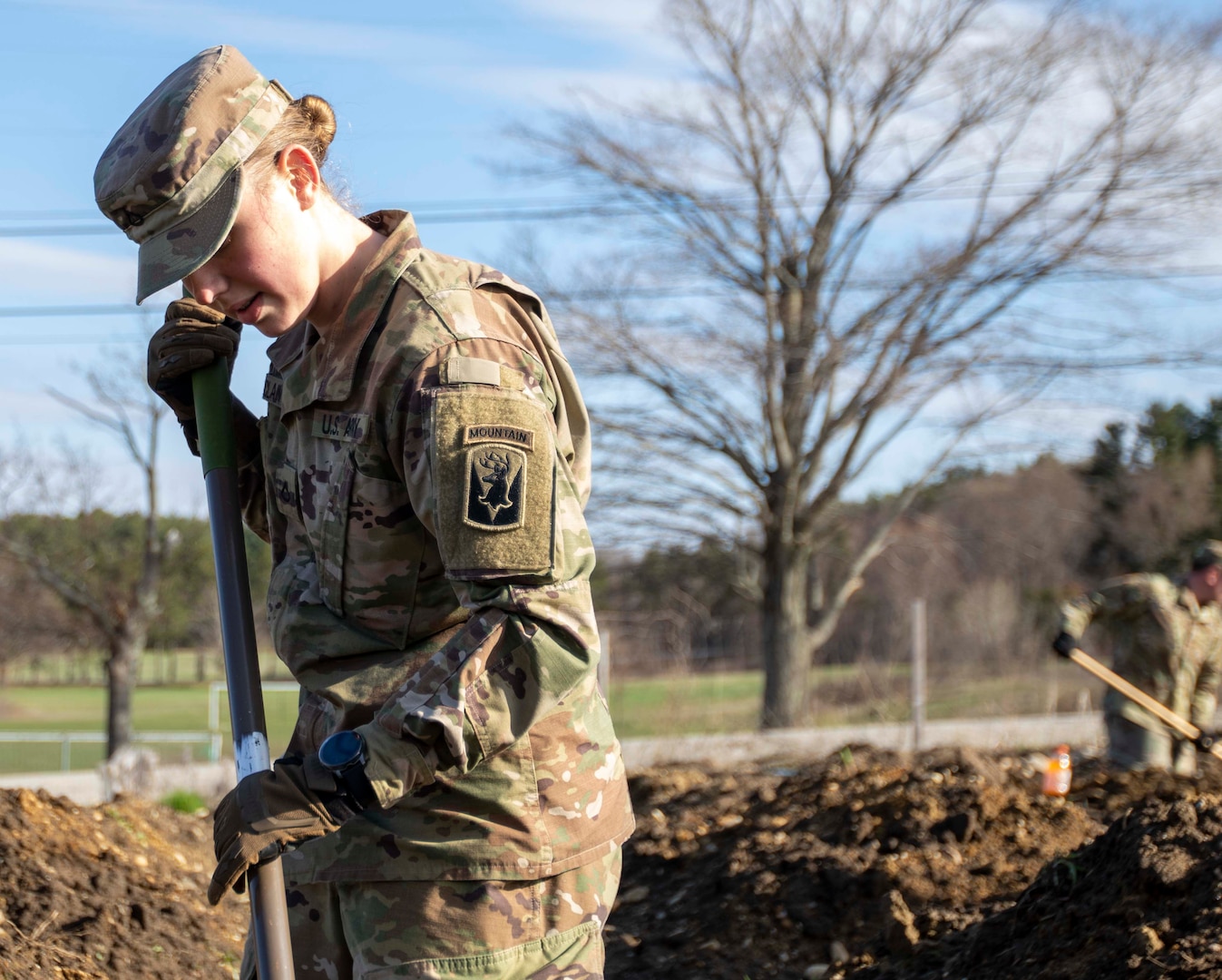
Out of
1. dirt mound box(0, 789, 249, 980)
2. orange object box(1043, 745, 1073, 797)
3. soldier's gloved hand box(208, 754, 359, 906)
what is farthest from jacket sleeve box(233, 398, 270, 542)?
orange object box(1043, 745, 1073, 797)

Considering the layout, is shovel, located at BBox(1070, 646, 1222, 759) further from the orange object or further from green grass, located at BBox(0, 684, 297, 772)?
green grass, located at BBox(0, 684, 297, 772)

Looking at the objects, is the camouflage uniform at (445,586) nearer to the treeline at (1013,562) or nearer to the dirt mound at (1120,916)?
the dirt mound at (1120,916)

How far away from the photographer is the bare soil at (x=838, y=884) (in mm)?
3633

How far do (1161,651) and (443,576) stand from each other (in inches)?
303

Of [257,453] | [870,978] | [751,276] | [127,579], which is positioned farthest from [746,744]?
[127,579]

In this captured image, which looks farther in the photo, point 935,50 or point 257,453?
point 935,50

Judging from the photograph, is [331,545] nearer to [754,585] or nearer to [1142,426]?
[754,585]

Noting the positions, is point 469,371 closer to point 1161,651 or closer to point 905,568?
point 1161,651

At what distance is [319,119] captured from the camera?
208 cm

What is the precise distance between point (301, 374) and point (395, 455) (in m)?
0.33

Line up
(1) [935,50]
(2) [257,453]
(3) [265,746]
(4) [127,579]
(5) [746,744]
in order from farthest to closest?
(4) [127,579], (1) [935,50], (5) [746,744], (2) [257,453], (3) [265,746]

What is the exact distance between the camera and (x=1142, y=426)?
38.7 meters

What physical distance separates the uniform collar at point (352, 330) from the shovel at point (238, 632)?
291mm

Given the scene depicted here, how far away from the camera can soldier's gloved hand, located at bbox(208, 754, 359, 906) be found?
1.74m
